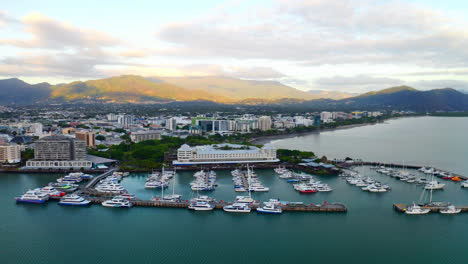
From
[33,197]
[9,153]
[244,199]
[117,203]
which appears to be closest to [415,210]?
[244,199]

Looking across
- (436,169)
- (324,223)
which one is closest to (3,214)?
(324,223)

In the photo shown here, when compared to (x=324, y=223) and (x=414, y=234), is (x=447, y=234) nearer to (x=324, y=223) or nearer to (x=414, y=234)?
(x=414, y=234)

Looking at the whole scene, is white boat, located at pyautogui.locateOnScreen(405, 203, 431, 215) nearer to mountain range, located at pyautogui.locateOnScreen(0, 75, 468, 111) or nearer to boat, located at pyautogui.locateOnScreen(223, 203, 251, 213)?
boat, located at pyautogui.locateOnScreen(223, 203, 251, 213)

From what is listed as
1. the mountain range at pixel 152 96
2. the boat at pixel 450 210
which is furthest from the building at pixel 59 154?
the mountain range at pixel 152 96

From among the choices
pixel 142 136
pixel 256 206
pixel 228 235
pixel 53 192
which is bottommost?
pixel 228 235

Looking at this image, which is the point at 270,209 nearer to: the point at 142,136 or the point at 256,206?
the point at 256,206

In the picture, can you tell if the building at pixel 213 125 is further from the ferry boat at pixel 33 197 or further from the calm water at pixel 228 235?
the ferry boat at pixel 33 197
